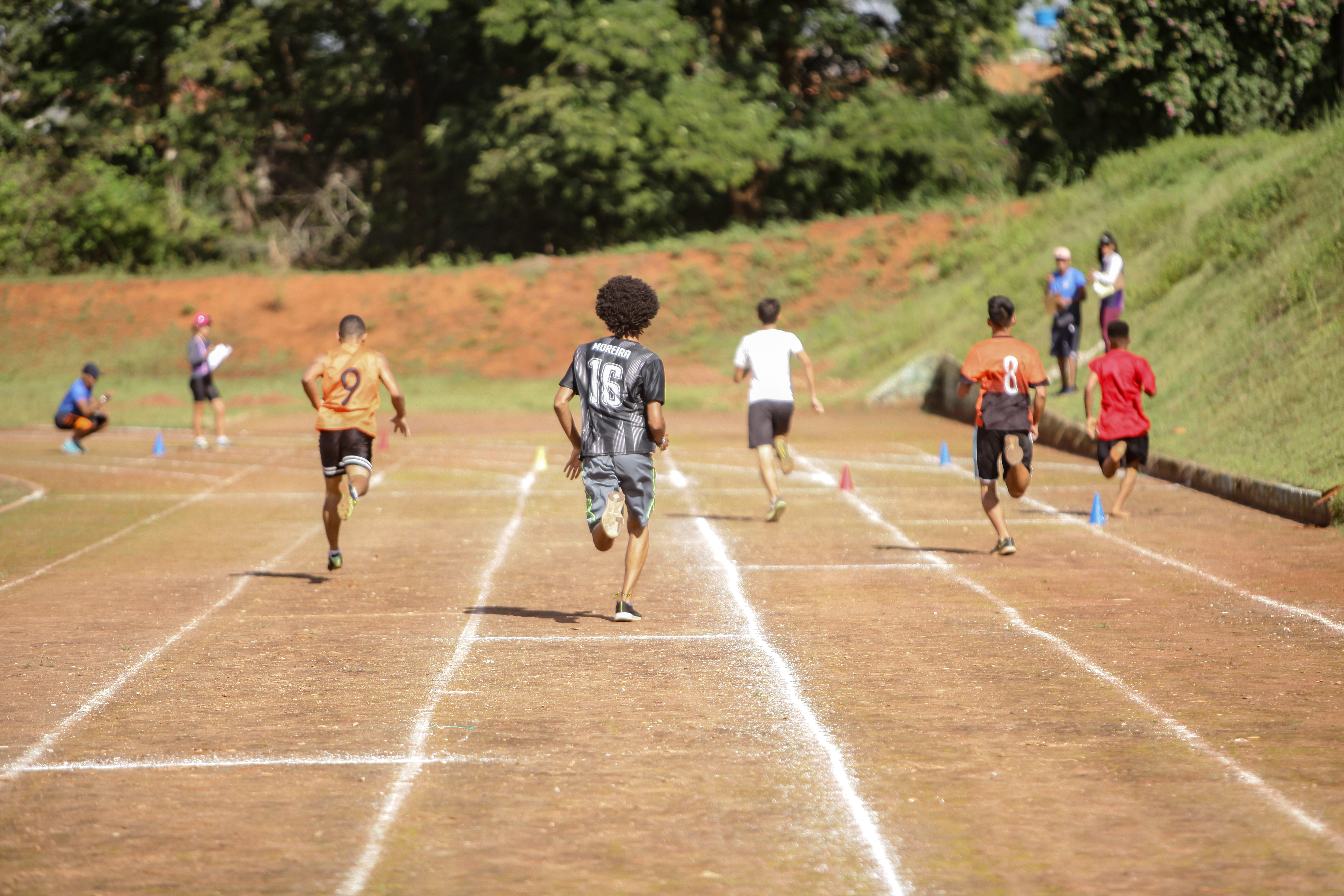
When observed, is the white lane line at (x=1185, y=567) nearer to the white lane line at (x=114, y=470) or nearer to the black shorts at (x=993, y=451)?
the black shorts at (x=993, y=451)

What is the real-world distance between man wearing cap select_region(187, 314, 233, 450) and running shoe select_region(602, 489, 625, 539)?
13.9 meters

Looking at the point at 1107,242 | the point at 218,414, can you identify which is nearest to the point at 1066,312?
the point at 1107,242

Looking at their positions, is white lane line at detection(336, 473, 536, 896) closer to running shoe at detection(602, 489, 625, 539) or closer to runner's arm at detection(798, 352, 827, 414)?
running shoe at detection(602, 489, 625, 539)

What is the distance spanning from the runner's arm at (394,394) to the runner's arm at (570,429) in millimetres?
1732

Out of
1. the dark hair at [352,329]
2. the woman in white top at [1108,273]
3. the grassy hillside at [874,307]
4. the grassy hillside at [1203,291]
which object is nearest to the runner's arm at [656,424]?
the dark hair at [352,329]

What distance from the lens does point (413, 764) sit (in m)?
5.87

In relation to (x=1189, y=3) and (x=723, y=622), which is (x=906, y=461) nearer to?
(x=723, y=622)

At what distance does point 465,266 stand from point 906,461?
26.8 meters

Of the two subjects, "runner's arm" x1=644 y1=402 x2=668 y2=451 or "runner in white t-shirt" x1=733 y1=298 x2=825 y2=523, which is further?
"runner in white t-shirt" x1=733 y1=298 x2=825 y2=523

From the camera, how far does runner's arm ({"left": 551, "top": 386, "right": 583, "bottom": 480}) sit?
8.38 meters

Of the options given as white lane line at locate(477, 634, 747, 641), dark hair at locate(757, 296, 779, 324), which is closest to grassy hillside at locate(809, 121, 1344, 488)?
dark hair at locate(757, 296, 779, 324)

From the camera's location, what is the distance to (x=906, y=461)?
61.4 ft

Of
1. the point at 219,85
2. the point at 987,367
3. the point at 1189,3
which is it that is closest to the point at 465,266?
the point at 219,85

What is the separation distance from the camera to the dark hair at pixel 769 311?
12836 millimetres
